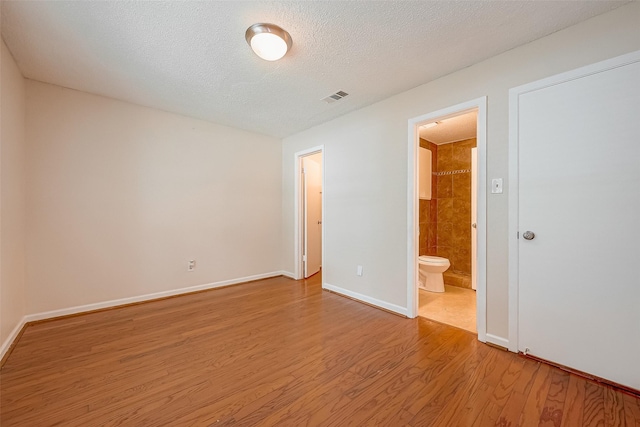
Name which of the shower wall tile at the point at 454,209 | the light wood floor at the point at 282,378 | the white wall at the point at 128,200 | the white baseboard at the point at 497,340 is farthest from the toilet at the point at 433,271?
the white wall at the point at 128,200

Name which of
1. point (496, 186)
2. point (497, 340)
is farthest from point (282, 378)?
point (496, 186)

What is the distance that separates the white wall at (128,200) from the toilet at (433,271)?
2568 mm

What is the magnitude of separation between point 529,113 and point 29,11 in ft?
11.6

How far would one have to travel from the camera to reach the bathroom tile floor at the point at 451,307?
257 centimetres

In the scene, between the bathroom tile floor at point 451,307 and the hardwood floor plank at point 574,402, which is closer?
the hardwood floor plank at point 574,402

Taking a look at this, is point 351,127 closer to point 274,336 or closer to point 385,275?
point 385,275

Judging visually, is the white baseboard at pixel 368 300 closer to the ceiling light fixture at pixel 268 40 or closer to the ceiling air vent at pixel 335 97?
the ceiling air vent at pixel 335 97

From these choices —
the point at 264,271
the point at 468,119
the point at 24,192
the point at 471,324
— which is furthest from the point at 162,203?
the point at 468,119

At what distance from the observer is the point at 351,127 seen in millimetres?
3262

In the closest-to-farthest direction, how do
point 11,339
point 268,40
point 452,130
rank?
point 268,40 < point 11,339 < point 452,130

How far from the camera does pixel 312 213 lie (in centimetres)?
433

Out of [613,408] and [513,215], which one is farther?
[513,215]

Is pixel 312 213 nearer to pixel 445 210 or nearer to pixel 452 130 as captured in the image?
pixel 445 210

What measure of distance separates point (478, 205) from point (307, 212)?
2.58 meters
